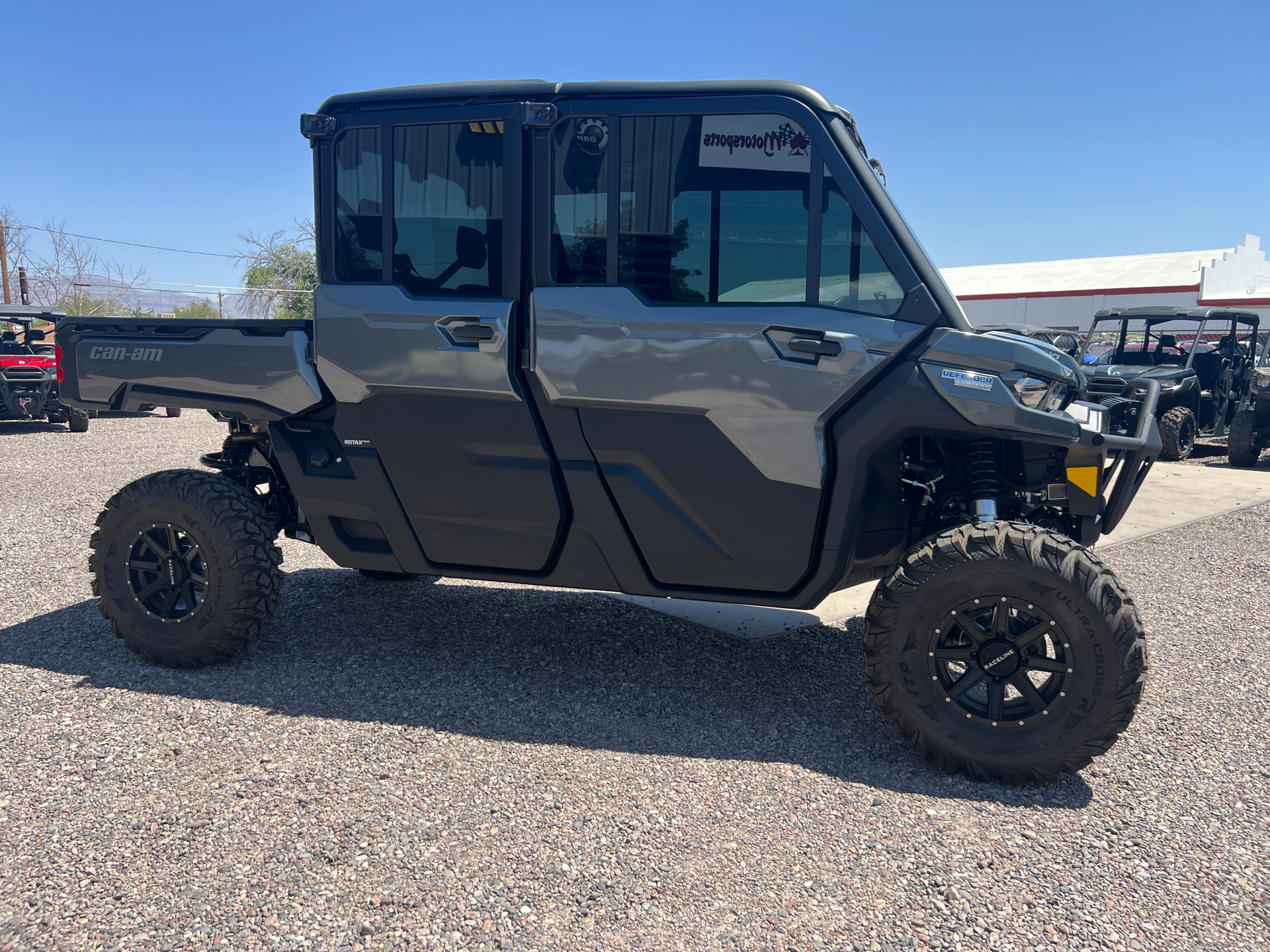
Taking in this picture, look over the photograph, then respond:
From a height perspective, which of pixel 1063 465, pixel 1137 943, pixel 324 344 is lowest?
pixel 1137 943

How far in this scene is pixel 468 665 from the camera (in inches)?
162

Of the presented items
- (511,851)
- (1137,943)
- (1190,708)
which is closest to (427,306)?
(511,851)

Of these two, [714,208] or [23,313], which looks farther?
[23,313]

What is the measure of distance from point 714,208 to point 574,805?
7.08 feet

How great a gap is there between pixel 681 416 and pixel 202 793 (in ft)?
6.87

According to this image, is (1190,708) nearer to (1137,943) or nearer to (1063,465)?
(1063,465)

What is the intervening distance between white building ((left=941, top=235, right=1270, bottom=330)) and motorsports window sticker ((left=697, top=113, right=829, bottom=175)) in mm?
29190

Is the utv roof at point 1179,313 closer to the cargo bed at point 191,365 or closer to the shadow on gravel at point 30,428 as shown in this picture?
the cargo bed at point 191,365

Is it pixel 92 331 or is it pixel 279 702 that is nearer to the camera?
pixel 279 702

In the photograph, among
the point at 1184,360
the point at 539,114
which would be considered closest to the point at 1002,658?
the point at 539,114

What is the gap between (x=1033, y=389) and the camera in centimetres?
305

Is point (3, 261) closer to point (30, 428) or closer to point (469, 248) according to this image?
point (30, 428)

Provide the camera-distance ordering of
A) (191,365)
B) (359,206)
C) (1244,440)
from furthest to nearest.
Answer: (1244,440)
(191,365)
(359,206)

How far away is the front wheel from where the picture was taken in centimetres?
296
